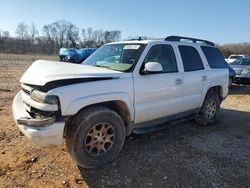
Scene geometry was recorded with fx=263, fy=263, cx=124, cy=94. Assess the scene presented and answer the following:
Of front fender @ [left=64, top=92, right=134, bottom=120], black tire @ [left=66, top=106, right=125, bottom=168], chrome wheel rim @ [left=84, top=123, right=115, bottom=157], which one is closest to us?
front fender @ [left=64, top=92, right=134, bottom=120]

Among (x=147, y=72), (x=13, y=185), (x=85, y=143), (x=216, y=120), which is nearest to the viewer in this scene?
(x=13, y=185)

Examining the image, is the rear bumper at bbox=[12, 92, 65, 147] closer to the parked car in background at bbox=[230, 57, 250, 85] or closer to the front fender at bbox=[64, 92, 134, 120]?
the front fender at bbox=[64, 92, 134, 120]

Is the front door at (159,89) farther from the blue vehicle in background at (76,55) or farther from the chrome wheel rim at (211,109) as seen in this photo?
the blue vehicle in background at (76,55)

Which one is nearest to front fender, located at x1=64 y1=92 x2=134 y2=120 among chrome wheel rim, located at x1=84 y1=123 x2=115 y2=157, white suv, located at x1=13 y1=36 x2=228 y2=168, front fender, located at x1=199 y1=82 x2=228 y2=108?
white suv, located at x1=13 y1=36 x2=228 y2=168

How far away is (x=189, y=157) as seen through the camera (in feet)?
14.5

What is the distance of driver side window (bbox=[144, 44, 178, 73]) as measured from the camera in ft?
15.1

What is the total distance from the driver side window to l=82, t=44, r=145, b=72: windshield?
0.70ft

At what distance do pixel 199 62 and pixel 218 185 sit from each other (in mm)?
2880

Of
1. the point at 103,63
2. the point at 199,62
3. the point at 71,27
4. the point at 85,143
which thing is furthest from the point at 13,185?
the point at 71,27

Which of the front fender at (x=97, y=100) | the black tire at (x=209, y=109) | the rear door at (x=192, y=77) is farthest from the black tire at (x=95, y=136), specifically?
the black tire at (x=209, y=109)

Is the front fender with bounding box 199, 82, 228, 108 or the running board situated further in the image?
the front fender with bounding box 199, 82, 228, 108

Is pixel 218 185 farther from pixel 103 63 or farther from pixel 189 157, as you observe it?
pixel 103 63

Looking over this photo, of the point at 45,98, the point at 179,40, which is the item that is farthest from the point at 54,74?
the point at 179,40

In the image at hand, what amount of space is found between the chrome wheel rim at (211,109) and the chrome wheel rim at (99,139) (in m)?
3.11
